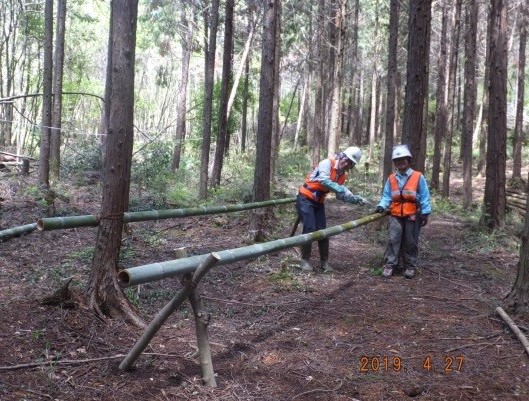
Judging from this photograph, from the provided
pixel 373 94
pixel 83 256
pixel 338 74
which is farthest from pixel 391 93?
pixel 83 256

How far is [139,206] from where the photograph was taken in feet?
45.0

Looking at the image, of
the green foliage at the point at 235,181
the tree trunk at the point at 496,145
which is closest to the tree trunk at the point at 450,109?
the green foliage at the point at 235,181

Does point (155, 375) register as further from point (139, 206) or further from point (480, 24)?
point (480, 24)

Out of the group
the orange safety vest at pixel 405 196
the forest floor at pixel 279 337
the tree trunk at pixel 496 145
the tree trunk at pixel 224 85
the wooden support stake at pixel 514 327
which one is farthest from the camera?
the tree trunk at pixel 224 85

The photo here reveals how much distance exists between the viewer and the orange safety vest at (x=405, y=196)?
281 inches

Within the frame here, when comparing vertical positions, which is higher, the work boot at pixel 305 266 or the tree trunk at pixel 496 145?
the tree trunk at pixel 496 145

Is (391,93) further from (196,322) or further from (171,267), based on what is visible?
(171,267)

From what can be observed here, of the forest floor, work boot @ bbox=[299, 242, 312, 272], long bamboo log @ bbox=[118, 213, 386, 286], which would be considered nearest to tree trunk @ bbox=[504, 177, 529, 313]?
the forest floor

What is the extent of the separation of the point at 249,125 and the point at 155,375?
2096 inches

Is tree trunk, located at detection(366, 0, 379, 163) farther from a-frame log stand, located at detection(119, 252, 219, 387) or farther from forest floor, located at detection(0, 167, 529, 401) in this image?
a-frame log stand, located at detection(119, 252, 219, 387)

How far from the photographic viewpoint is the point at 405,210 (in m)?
7.22

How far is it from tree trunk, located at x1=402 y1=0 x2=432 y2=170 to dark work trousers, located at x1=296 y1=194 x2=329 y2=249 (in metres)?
2.15

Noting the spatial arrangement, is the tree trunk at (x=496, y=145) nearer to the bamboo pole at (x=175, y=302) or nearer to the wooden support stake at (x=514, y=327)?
the wooden support stake at (x=514, y=327)
